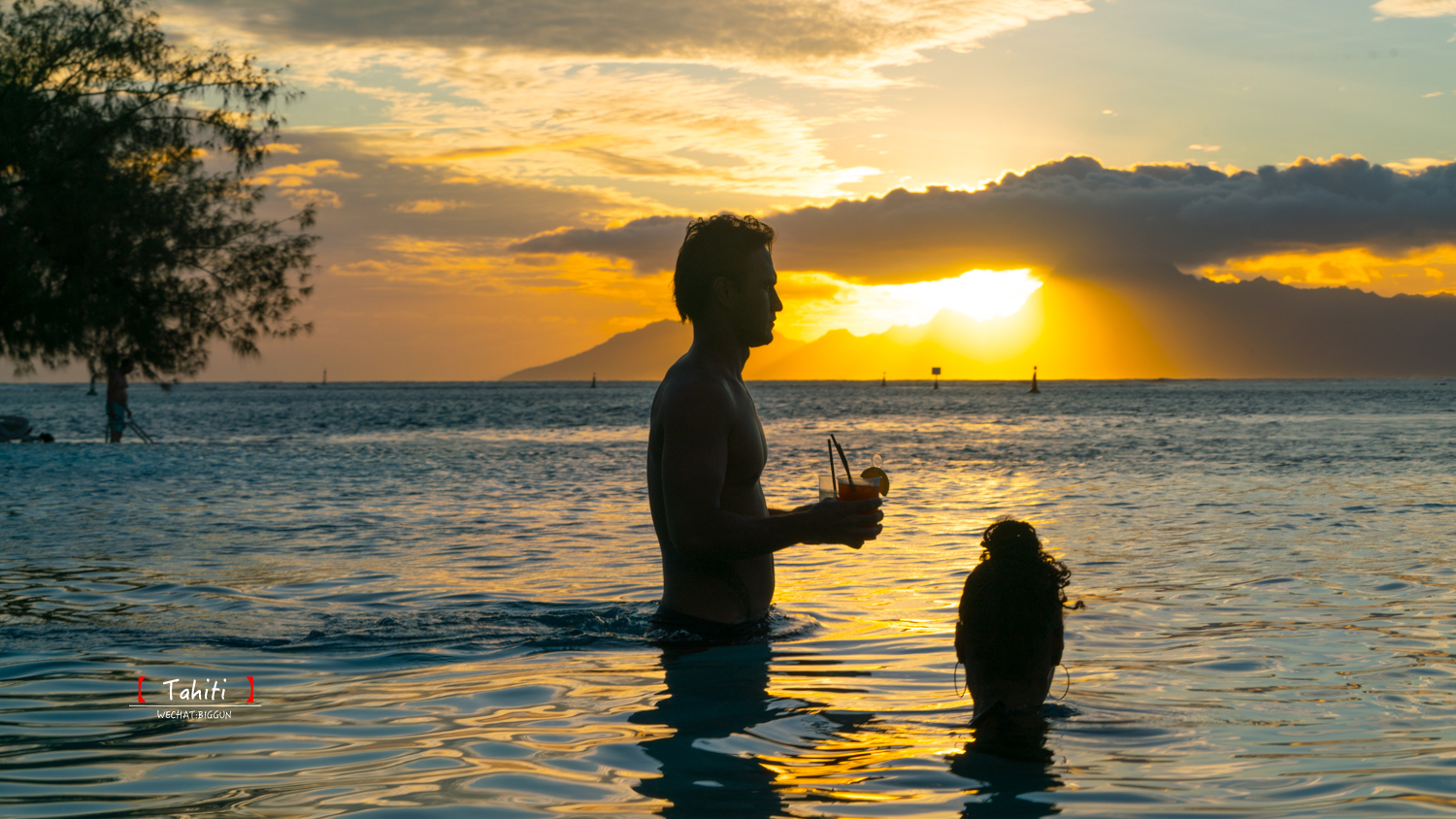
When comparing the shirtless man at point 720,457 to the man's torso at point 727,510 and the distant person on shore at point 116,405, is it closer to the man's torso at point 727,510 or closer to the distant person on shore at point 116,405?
the man's torso at point 727,510

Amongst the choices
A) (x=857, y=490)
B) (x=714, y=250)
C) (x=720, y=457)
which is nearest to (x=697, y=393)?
(x=720, y=457)

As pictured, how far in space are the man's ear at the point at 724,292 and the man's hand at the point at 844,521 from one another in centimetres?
95

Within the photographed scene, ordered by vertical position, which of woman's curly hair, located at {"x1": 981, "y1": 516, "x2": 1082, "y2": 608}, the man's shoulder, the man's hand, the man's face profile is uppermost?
the man's face profile

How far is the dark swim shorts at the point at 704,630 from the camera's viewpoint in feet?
15.0

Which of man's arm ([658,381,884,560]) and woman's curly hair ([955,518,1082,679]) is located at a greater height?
man's arm ([658,381,884,560])

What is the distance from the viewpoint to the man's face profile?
421 cm

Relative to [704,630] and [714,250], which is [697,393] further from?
[704,630]

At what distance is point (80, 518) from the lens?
12.7m

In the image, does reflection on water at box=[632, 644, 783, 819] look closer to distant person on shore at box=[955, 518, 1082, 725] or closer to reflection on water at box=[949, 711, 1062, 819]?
reflection on water at box=[949, 711, 1062, 819]

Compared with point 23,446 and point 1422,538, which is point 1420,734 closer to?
point 1422,538

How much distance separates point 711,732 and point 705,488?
2.97 ft

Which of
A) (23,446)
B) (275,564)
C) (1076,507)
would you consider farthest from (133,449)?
(1076,507)

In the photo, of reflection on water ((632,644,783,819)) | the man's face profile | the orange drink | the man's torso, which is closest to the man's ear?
the man's face profile

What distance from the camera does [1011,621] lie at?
146 inches
